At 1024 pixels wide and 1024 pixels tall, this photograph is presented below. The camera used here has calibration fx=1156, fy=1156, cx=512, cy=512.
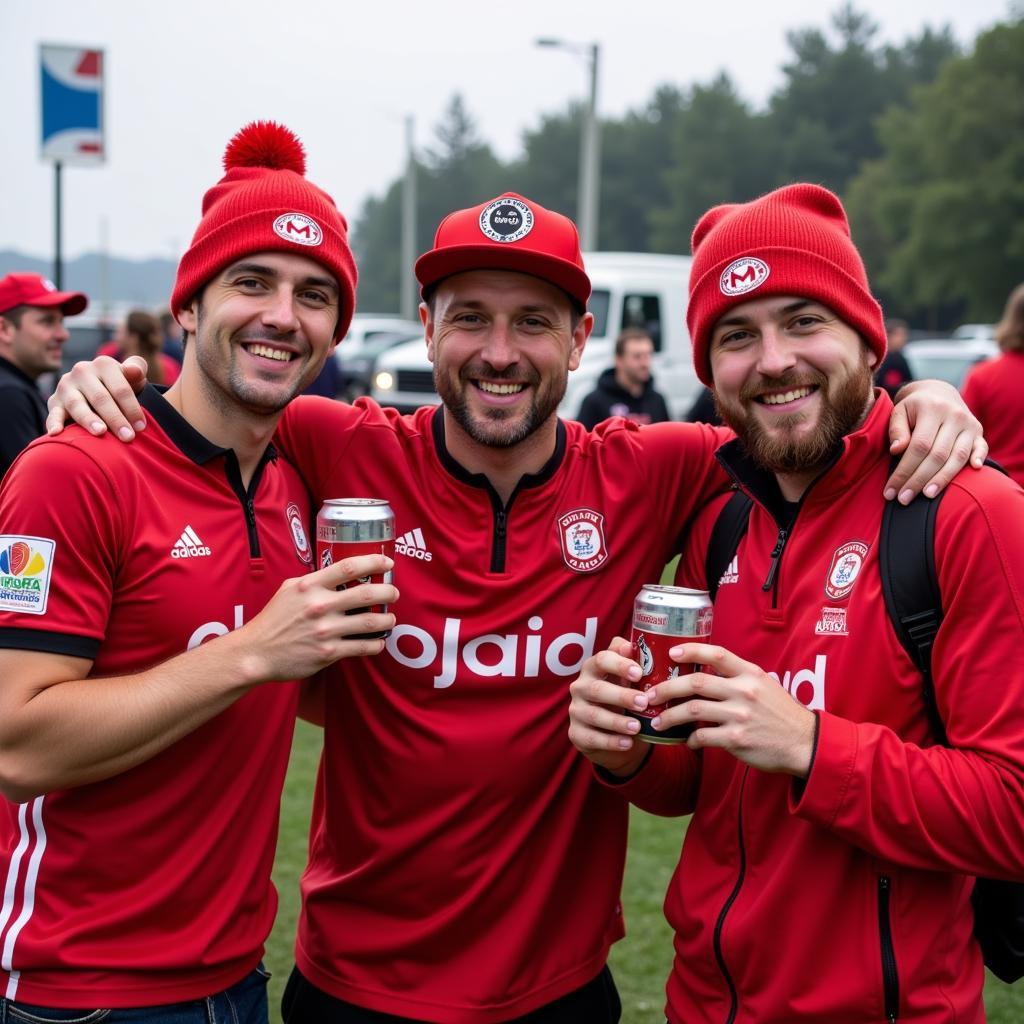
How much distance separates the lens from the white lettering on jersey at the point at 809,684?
6.89 ft

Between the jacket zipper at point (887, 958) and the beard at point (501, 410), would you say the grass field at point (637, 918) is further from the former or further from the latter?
the beard at point (501, 410)

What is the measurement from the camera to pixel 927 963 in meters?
2.03

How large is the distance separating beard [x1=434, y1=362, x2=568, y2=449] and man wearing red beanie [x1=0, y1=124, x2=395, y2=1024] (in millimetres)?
314

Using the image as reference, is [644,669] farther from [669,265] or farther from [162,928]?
[669,265]

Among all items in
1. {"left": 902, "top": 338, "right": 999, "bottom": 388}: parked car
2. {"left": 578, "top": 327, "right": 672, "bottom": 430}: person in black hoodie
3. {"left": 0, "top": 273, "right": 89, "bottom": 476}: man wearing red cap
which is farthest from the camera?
{"left": 902, "top": 338, "right": 999, "bottom": 388}: parked car

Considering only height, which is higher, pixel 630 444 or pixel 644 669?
pixel 630 444

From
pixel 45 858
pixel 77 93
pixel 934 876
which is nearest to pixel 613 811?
pixel 934 876

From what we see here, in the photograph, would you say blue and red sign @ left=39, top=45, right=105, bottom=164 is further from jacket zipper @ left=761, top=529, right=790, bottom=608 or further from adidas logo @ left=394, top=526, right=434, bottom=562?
jacket zipper @ left=761, top=529, right=790, bottom=608

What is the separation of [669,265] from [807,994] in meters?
13.2

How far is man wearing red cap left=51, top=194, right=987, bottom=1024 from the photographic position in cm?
248

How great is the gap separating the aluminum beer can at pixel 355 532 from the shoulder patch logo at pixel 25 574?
0.49 meters

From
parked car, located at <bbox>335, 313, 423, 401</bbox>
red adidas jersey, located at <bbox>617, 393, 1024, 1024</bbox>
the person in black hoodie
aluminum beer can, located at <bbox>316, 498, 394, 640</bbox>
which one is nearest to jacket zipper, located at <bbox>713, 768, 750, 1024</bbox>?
red adidas jersey, located at <bbox>617, 393, 1024, 1024</bbox>

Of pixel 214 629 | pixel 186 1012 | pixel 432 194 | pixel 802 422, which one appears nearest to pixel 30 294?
pixel 214 629

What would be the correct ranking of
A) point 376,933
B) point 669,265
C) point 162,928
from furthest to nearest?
point 669,265 → point 376,933 → point 162,928
